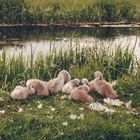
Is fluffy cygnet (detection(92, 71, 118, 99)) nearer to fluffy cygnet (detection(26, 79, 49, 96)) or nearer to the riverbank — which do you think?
fluffy cygnet (detection(26, 79, 49, 96))

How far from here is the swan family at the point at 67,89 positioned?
9.18 meters

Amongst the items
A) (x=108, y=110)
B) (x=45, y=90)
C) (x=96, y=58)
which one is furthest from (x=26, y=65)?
(x=108, y=110)

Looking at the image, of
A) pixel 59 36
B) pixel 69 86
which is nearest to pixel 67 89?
pixel 69 86

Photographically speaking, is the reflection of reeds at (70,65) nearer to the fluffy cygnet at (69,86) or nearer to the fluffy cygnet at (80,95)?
the fluffy cygnet at (69,86)

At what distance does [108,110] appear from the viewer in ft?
29.2

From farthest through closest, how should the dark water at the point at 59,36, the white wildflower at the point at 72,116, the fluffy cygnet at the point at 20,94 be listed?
the dark water at the point at 59,36 < the fluffy cygnet at the point at 20,94 < the white wildflower at the point at 72,116

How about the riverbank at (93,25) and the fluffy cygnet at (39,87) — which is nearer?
the fluffy cygnet at (39,87)

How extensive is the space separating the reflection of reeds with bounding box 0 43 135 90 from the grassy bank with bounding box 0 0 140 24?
346 inches

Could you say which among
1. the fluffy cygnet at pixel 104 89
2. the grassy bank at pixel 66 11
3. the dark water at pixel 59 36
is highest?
the fluffy cygnet at pixel 104 89

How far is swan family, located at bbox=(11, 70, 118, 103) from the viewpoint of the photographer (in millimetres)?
9180

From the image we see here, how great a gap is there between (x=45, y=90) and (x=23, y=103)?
464mm

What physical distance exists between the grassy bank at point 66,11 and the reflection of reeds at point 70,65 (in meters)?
Result: 8.79

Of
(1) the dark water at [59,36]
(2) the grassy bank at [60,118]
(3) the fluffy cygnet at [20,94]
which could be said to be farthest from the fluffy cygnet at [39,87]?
(1) the dark water at [59,36]

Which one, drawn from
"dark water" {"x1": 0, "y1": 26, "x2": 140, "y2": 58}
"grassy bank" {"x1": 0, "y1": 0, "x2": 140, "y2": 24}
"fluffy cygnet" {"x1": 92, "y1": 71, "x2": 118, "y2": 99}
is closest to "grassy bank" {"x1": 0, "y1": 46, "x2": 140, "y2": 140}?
"fluffy cygnet" {"x1": 92, "y1": 71, "x2": 118, "y2": 99}
